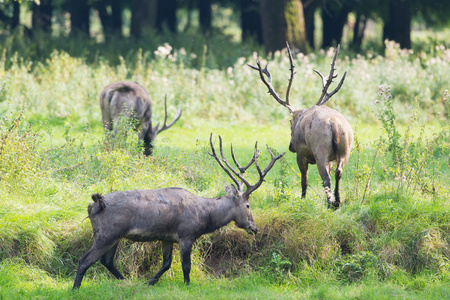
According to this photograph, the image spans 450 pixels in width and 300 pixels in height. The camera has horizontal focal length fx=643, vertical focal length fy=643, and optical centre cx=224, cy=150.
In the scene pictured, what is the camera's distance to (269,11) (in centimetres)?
2277

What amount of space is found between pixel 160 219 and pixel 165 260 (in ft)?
2.16

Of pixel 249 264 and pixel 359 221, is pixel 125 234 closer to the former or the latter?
pixel 249 264

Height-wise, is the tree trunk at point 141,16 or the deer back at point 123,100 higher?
the tree trunk at point 141,16

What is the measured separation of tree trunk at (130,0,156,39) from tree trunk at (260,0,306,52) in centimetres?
813

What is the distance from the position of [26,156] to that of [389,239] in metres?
5.32

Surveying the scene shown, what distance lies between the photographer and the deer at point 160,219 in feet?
24.3

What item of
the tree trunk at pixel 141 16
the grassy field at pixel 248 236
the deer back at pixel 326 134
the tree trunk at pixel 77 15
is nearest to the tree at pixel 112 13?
the tree trunk at pixel 77 15

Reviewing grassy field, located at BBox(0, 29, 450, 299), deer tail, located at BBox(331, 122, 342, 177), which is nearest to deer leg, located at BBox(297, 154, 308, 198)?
grassy field, located at BBox(0, 29, 450, 299)

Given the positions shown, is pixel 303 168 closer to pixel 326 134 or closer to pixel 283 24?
pixel 326 134

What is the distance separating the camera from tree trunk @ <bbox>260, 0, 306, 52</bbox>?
22.7 meters

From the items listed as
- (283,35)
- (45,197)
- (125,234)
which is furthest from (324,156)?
(283,35)

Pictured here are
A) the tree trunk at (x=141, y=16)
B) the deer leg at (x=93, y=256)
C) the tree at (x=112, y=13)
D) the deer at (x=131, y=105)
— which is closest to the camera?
the deer leg at (x=93, y=256)

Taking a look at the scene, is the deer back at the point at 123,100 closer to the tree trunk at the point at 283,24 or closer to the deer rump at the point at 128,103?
the deer rump at the point at 128,103

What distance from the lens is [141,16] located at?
97.0 feet
